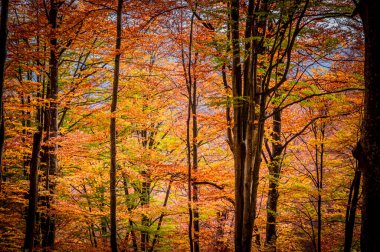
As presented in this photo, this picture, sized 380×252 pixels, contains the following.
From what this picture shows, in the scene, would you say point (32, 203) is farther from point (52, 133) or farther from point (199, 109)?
point (199, 109)

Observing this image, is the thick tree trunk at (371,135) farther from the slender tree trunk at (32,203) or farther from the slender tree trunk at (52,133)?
the slender tree trunk at (52,133)

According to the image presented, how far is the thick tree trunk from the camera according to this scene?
7.22 ft

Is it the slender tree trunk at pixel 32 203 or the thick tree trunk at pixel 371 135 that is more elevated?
the thick tree trunk at pixel 371 135

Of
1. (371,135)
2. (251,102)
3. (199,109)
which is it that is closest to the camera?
(371,135)

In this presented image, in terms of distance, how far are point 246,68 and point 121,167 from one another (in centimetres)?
776

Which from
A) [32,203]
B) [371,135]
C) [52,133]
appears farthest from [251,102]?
[52,133]

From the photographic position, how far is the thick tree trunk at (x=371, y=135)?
220 cm

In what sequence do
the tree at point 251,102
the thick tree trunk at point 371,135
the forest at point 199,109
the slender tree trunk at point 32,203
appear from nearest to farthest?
the thick tree trunk at point 371,135
the tree at point 251,102
the forest at point 199,109
the slender tree trunk at point 32,203

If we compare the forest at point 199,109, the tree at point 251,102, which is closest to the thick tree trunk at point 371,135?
the forest at point 199,109

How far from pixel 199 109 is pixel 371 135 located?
12.3 meters

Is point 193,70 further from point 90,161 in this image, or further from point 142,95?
point 90,161

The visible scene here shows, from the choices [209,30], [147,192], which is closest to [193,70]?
[209,30]

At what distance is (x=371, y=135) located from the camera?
2234 millimetres

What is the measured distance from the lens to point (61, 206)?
27.7ft
